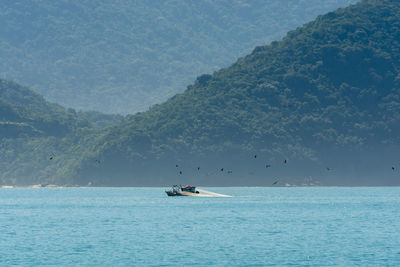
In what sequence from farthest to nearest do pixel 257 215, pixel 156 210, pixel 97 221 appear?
pixel 156 210
pixel 257 215
pixel 97 221

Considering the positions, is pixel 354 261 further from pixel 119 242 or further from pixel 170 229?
pixel 170 229

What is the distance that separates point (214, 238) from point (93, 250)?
14.3m

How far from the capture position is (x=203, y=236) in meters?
88.6

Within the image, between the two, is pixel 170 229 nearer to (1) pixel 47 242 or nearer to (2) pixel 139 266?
(1) pixel 47 242

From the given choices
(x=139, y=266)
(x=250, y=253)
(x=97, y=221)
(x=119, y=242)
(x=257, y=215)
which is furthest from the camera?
(x=257, y=215)

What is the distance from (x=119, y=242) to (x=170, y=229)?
540 inches

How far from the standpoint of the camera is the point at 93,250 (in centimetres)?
7775

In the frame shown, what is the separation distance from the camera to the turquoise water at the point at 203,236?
237ft

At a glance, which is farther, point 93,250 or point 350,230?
point 350,230

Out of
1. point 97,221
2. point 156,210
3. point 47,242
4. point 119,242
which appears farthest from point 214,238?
point 156,210

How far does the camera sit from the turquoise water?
7212 cm

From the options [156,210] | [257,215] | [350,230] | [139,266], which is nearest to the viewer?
[139,266]

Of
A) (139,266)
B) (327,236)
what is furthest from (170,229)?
(139,266)

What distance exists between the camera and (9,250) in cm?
7825
